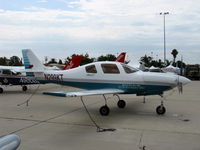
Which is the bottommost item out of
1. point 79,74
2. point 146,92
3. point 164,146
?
point 164,146

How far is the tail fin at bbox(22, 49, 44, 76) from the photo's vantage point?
12.8 metres

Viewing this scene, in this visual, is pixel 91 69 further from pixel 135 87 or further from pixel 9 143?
pixel 9 143

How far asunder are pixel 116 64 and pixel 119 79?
621 millimetres

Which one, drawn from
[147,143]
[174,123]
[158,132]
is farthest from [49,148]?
[174,123]

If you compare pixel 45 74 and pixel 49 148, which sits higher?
pixel 45 74

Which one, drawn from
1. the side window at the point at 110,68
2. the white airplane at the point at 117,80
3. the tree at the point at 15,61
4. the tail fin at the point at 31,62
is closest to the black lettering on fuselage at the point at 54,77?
the white airplane at the point at 117,80

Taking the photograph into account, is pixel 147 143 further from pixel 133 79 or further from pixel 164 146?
pixel 133 79

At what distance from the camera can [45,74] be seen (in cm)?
1145

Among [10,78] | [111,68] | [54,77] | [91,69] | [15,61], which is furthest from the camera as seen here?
[15,61]

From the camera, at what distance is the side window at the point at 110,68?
30.2 feet

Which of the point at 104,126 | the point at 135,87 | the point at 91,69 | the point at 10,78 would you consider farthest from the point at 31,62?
the point at 104,126

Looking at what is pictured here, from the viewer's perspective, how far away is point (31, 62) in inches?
553

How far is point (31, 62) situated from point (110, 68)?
646 cm

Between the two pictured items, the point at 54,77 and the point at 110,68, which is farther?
the point at 54,77
